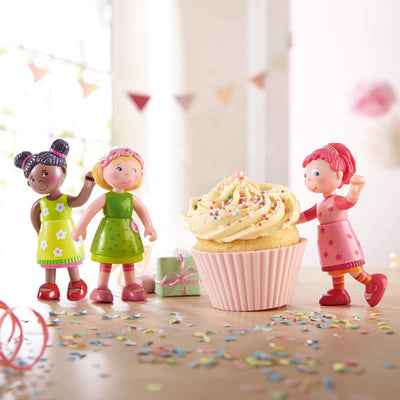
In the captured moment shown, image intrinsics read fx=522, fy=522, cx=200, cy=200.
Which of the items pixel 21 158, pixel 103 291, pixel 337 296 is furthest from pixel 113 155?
pixel 337 296

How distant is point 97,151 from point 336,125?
2.05 m

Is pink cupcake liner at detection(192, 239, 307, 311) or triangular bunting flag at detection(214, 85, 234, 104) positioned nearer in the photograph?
pink cupcake liner at detection(192, 239, 307, 311)

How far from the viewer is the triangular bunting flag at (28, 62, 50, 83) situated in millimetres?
3854

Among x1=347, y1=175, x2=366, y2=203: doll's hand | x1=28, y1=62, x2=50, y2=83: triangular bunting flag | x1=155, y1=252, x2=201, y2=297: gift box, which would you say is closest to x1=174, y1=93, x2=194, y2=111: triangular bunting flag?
x1=28, y1=62, x2=50, y2=83: triangular bunting flag

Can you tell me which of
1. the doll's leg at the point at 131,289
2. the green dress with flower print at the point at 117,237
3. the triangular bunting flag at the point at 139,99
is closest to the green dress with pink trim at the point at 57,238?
the green dress with flower print at the point at 117,237

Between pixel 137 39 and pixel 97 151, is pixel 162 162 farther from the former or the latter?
pixel 137 39

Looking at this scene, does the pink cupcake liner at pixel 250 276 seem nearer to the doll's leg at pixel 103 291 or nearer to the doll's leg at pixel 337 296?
the doll's leg at pixel 337 296

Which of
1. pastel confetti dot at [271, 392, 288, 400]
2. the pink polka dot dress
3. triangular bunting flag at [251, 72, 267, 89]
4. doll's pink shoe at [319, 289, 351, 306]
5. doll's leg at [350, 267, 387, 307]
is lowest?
pastel confetti dot at [271, 392, 288, 400]

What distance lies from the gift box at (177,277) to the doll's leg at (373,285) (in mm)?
771

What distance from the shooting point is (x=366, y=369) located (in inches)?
53.7

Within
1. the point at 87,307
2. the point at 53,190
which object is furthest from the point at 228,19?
the point at 87,307

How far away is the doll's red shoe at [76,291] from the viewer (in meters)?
2.45

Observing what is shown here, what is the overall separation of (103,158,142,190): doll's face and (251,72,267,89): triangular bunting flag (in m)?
2.46

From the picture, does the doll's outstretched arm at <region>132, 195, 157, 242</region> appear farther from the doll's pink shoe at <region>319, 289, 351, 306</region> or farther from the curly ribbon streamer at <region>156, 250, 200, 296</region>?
the doll's pink shoe at <region>319, 289, 351, 306</region>
